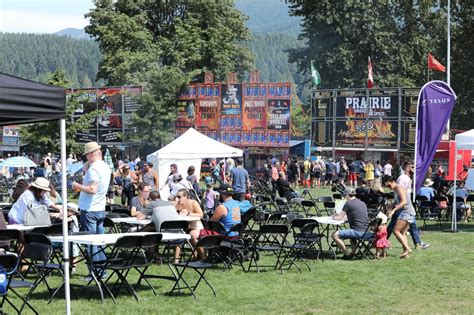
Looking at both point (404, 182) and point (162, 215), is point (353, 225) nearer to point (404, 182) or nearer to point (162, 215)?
point (404, 182)

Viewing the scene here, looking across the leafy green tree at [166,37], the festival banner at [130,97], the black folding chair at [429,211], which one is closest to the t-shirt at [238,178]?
A: the black folding chair at [429,211]

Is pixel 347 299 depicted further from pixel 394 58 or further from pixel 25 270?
pixel 394 58

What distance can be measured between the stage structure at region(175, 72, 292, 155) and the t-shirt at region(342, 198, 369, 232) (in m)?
25.2

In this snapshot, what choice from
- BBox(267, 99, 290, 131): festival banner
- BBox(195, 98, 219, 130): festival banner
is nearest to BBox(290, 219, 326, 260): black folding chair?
BBox(267, 99, 290, 131): festival banner

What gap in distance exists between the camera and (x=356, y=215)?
44.4 feet

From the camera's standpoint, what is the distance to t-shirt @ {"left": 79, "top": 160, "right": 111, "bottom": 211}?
10.6 meters

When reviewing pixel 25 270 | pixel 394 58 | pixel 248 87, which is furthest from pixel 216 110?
pixel 25 270

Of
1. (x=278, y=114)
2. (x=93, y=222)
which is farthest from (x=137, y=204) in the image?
(x=278, y=114)

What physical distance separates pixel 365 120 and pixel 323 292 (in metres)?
28.7

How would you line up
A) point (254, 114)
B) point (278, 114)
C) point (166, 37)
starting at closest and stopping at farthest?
point (278, 114) → point (254, 114) → point (166, 37)

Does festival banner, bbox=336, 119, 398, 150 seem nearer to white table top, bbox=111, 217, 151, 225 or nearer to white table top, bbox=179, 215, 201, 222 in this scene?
white table top, bbox=111, 217, 151, 225

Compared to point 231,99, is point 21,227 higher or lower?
lower

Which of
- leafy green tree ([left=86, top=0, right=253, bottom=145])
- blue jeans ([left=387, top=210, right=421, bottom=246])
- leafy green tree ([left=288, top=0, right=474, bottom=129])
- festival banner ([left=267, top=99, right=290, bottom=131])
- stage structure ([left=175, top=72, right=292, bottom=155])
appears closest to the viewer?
blue jeans ([left=387, top=210, right=421, bottom=246])

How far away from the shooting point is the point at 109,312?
907cm
